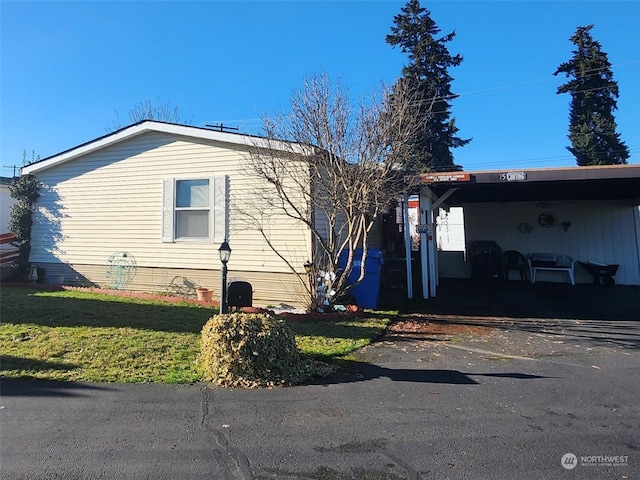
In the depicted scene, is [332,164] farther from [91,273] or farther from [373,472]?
[91,273]

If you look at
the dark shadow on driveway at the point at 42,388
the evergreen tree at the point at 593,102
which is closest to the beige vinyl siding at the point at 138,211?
the dark shadow on driveway at the point at 42,388

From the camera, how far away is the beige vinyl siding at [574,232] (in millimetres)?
12203

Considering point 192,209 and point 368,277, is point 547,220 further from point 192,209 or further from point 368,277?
point 192,209

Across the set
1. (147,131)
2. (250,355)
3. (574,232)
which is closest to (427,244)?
(574,232)

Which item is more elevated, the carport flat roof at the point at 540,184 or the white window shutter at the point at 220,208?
the carport flat roof at the point at 540,184

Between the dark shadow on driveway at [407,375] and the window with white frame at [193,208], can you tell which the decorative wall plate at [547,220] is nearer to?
the dark shadow on driveway at [407,375]

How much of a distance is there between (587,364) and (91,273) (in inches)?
431

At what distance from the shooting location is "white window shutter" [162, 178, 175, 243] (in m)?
9.65

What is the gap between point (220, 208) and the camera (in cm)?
920

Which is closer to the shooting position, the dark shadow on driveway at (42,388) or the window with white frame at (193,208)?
the dark shadow on driveway at (42,388)

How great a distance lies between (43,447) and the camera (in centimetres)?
304

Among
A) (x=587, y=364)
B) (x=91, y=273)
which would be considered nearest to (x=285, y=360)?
(x=587, y=364)

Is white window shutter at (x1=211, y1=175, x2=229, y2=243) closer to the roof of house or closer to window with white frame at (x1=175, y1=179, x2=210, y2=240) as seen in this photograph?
window with white frame at (x1=175, y1=179, x2=210, y2=240)

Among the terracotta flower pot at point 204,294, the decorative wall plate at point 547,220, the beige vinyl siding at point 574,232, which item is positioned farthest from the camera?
the decorative wall plate at point 547,220
